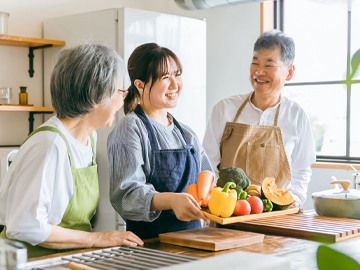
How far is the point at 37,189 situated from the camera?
1.21 m

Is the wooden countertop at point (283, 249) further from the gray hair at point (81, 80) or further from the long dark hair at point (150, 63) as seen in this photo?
the long dark hair at point (150, 63)

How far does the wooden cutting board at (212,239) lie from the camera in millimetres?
1268

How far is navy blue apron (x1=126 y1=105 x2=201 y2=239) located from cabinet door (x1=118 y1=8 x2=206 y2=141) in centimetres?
133

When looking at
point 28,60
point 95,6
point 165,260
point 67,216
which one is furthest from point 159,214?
point 95,6

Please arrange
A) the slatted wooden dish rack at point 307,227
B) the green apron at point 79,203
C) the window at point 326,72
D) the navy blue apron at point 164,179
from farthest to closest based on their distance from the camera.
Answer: the window at point 326,72
the navy blue apron at point 164,179
the slatted wooden dish rack at point 307,227
the green apron at point 79,203

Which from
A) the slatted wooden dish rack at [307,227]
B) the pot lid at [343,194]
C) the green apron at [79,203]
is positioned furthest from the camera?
the pot lid at [343,194]

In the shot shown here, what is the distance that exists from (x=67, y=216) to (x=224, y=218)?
1.54ft

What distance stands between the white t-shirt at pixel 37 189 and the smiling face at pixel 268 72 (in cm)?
120

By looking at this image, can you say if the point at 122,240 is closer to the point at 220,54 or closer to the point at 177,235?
the point at 177,235

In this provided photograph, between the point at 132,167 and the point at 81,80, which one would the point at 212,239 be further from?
the point at 81,80

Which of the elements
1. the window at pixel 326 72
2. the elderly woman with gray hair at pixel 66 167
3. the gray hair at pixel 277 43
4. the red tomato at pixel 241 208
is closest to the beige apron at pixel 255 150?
the gray hair at pixel 277 43

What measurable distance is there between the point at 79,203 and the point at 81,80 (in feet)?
1.22

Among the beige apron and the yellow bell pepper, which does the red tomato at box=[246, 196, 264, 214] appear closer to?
the yellow bell pepper

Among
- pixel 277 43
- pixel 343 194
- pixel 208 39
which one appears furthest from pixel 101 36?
pixel 343 194
